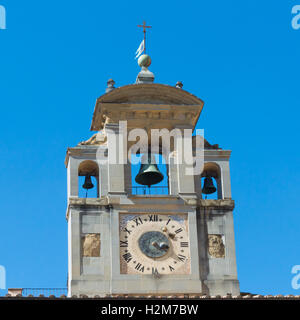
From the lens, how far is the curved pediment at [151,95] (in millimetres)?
51844

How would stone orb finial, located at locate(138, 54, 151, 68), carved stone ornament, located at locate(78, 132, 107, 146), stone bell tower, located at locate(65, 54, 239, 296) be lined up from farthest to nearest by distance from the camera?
stone orb finial, located at locate(138, 54, 151, 68)
carved stone ornament, located at locate(78, 132, 107, 146)
stone bell tower, located at locate(65, 54, 239, 296)

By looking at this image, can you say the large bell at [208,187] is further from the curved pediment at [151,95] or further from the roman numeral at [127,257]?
the roman numeral at [127,257]

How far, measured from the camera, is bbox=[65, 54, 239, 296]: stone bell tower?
4956 cm

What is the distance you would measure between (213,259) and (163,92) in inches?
259

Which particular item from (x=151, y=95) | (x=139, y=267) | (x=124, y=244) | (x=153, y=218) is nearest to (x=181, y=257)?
(x=139, y=267)

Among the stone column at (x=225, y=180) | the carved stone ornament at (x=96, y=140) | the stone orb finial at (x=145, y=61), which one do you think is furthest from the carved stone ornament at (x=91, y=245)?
the stone orb finial at (x=145, y=61)

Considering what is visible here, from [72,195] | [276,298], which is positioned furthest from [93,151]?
[276,298]

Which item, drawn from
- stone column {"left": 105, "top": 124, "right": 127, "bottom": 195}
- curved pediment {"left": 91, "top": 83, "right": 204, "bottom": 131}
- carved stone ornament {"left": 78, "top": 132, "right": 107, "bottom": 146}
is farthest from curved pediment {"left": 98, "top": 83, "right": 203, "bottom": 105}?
carved stone ornament {"left": 78, "top": 132, "right": 107, "bottom": 146}

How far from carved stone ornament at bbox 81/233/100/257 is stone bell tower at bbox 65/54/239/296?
35 millimetres

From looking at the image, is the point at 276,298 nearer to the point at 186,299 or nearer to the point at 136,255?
the point at 186,299

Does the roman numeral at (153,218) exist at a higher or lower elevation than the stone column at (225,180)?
lower

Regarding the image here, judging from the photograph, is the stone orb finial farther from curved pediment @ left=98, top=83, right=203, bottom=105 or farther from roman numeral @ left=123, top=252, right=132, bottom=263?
roman numeral @ left=123, top=252, right=132, bottom=263

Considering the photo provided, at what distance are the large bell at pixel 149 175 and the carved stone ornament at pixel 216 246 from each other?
3.14m

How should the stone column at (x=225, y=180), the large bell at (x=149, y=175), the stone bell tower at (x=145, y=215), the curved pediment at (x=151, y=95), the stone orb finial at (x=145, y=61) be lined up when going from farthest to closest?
the stone orb finial at (x=145, y=61) → the large bell at (x=149, y=175) → the curved pediment at (x=151, y=95) → the stone column at (x=225, y=180) → the stone bell tower at (x=145, y=215)
